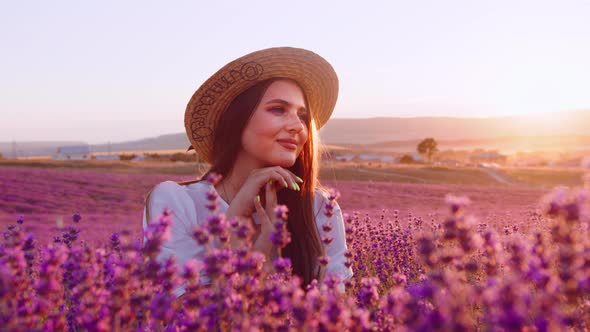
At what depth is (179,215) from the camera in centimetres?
346

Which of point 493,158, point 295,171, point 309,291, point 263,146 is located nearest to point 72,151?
point 493,158

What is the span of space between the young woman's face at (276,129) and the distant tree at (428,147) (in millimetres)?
87439

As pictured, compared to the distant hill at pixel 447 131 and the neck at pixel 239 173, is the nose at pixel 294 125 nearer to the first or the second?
the neck at pixel 239 173

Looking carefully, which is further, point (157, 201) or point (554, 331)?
point (157, 201)

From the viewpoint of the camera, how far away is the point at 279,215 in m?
1.78

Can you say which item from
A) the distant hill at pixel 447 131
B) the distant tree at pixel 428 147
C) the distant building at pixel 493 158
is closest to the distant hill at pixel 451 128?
the distant hill at pixel 447 131

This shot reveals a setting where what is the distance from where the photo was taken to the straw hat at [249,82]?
3633 mm

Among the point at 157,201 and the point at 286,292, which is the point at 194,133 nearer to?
the point at 157,201

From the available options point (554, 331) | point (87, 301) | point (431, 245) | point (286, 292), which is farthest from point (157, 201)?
point (554, 331)

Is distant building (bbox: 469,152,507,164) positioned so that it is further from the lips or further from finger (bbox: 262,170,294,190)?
finger (bbox: 262,170,294,190)

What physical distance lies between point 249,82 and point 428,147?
293ft

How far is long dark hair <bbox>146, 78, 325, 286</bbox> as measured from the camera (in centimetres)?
351

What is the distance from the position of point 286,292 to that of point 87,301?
1.72 feet

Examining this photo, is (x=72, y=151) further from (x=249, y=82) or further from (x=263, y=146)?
(x=263, y=146)
